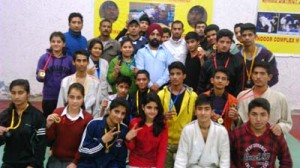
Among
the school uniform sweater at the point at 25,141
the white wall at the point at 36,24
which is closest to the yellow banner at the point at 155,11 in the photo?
the white wall at the point at 36,24

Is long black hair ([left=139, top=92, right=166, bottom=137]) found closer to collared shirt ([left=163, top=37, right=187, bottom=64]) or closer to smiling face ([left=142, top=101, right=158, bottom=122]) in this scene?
smiling face ([left=142, top=101, right=158, bottom=122])

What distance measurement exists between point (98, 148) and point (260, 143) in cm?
136

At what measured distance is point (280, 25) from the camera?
6.82 meters

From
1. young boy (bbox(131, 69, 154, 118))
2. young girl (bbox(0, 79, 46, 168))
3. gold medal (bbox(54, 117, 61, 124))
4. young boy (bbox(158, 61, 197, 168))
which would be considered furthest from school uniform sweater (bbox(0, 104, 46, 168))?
young boy (bbox(158, 61, 197, 168))

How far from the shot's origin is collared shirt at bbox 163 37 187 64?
4.54 metres

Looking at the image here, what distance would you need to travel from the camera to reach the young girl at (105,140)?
3.24m

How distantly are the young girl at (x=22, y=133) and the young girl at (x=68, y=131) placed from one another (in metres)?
0.14

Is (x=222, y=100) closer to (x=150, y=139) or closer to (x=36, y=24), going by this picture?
(x=150, y=139)

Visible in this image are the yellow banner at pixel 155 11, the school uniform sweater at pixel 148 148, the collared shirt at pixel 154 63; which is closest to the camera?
the school uniform sweater at pixel 148 148

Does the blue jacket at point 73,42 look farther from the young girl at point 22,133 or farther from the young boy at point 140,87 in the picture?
the young girl at point 22,133

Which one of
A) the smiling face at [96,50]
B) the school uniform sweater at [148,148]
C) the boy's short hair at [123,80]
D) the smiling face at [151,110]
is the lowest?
the school uniform sweater at [148,148]

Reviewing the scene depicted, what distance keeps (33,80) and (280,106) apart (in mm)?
4830

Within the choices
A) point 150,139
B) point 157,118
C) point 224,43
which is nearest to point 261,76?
point 224,43

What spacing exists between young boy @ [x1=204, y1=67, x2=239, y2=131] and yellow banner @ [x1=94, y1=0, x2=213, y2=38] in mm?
3213
